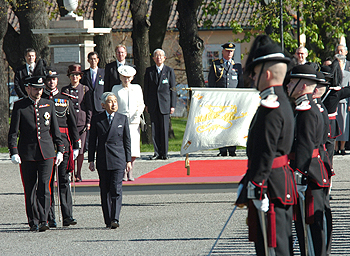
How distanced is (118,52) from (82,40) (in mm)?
2774

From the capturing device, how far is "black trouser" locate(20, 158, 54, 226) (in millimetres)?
8211

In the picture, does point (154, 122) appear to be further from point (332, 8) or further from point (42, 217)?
point (332, 8)

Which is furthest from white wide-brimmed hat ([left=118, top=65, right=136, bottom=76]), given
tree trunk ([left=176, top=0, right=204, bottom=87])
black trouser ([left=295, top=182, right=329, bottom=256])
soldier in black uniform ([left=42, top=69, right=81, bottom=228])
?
tree trunk ([left=176, top=0, right=204, bottom=87])

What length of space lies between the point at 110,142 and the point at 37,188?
109 cm

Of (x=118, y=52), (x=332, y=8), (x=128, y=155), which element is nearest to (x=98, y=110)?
(x=118, y=52)

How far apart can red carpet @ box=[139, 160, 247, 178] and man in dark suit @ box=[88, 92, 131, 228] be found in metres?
3.23

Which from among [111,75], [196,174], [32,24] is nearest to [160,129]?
[111,75]

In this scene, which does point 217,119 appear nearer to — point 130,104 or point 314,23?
point 130,104

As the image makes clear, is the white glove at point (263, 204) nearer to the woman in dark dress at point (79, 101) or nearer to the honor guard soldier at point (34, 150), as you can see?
the honor guard soldier at point (34, 150)

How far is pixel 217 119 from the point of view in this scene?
36.8ft

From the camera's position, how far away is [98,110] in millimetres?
13211

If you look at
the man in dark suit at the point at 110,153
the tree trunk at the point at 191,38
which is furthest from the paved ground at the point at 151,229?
the tree trunk at the point at 191,38

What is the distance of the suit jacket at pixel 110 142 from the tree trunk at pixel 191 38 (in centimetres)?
1038

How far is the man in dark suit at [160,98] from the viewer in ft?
47.4
